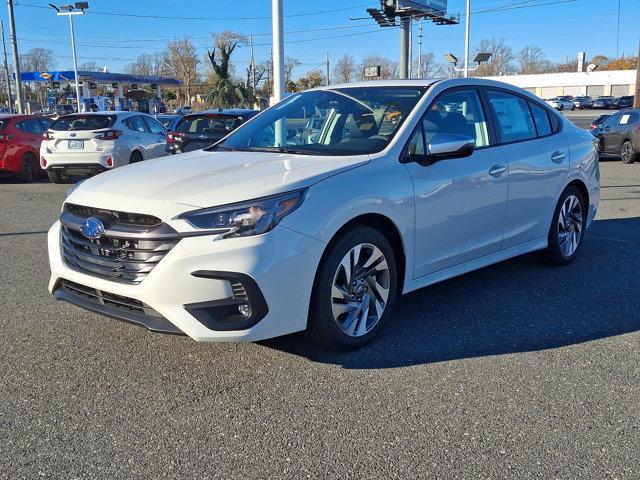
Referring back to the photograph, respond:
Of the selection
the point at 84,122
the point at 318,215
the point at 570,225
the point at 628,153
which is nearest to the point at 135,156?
the point at 84,122

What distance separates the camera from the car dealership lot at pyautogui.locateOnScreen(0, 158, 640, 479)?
8.98 feet

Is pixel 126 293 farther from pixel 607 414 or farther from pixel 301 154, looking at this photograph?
pixel 607 414

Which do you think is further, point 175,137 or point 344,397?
point 175,137

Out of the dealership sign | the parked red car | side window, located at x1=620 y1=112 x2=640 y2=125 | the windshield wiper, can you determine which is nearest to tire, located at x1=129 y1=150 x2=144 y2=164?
the parked red car

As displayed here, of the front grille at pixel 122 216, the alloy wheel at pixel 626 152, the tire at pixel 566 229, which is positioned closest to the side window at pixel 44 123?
the front grille at pixel 122 216

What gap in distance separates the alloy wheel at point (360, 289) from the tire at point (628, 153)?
14.8m

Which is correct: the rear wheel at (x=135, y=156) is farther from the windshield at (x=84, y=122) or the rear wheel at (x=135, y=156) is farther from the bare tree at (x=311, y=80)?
the bare tree at (x=311, y=80)

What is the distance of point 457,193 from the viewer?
14.4 feet

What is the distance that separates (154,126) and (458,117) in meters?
10.8

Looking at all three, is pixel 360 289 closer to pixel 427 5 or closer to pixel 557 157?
pixel 557 157

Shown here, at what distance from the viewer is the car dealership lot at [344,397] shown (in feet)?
8.98

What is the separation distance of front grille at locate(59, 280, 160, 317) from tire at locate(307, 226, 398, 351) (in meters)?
0.94

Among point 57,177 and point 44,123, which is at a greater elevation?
point 44,123

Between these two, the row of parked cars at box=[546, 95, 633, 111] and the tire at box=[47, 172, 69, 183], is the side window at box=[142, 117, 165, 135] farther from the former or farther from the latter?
the row of parked cars at box=[546, 95, 633, 111]
